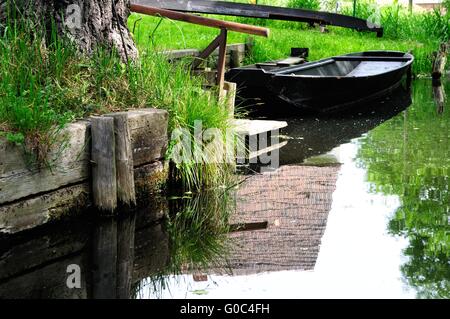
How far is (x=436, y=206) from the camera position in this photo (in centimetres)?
795

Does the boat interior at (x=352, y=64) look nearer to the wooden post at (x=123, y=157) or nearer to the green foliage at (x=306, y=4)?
the green foliage at (x=306, y=4)

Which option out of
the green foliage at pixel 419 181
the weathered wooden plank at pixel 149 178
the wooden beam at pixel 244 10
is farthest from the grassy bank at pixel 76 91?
the wooden beam at pixel 244 10

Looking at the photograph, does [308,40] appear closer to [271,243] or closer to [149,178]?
[149,178]

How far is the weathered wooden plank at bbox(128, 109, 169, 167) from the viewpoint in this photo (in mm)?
7660

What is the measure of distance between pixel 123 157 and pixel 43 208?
0.79 m

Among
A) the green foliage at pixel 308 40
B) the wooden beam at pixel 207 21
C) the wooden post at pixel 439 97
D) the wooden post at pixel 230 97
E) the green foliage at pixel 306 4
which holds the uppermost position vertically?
the wooden beam at pixel 207 21

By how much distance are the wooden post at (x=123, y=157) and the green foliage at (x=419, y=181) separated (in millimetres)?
2136

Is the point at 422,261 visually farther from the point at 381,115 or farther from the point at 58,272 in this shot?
the point at 381,115

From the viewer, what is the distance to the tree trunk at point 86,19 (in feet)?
26.8

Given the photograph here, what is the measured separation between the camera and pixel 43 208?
22.4 ft

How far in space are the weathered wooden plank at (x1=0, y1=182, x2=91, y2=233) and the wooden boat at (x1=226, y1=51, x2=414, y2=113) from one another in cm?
503

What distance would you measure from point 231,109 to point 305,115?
4.79 metres

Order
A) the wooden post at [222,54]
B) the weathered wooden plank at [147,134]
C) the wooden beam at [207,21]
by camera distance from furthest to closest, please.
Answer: the wooden post at [222,54]
the wooden beam at [207,21]
the weathered wooden plank at [147,134]
